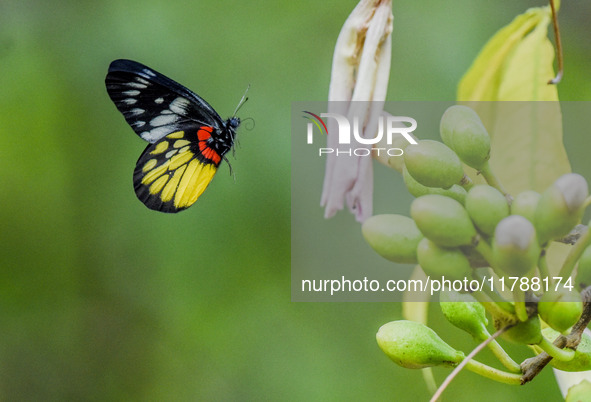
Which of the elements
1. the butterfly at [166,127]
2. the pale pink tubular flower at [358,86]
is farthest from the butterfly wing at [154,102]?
the pale pink tubular flower at [358,86]

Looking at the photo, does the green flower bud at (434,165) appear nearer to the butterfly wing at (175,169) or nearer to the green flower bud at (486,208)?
the green flower bud at (486,208)

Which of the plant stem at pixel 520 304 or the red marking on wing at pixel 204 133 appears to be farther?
the red marking on wing at pixel 204 133

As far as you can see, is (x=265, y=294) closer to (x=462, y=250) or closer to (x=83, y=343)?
(x=83, y=343)

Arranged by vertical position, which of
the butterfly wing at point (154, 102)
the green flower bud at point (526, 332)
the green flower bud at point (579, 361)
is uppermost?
the butterfly wing at point (154, 102)

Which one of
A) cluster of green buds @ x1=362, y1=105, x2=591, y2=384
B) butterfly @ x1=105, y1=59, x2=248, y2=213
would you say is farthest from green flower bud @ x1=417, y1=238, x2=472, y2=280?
butterfly @ x1=105, y1=59, x2=248, y2=213

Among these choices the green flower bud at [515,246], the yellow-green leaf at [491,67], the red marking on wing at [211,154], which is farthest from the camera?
the red marking on wing at [211,154]

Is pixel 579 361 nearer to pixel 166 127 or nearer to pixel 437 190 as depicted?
pixel 437 190

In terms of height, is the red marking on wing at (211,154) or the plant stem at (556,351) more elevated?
the red marking on wing at (211,154)

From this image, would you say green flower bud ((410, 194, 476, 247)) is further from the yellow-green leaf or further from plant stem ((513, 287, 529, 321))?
the yellow-green leaf
